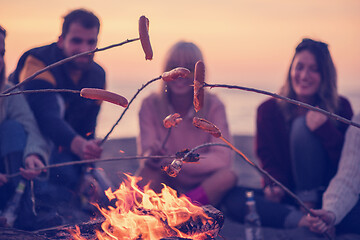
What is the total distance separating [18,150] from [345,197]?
2440mm

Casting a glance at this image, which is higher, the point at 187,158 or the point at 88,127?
the point at 187,158

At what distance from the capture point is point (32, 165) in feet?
10.1

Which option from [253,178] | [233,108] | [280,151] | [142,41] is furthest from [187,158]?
[233,108]

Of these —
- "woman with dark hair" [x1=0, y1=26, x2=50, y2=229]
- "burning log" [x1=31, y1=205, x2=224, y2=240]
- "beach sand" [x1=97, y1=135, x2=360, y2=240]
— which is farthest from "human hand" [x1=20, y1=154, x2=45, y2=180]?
"burning log" [x1=31, y1=205, x2=224, y2=240]

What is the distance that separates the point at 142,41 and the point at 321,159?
231 centimetres

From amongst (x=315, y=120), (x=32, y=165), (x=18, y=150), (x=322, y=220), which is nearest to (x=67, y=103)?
(x=18, y=150)

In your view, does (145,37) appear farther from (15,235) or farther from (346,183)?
(346,183)

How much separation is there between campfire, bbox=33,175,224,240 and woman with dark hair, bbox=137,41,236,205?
1230 millimetres

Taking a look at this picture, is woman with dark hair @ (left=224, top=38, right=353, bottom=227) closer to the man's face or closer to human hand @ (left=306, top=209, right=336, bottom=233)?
human hand @ (left=306, top=209, right=336, bottom=233)

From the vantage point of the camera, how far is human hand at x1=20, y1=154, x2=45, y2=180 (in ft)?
9.65

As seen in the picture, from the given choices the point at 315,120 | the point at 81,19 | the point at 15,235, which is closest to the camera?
the point at 15,235

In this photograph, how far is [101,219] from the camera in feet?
7.34

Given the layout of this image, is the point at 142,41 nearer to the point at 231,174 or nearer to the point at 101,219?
the point at 101,219

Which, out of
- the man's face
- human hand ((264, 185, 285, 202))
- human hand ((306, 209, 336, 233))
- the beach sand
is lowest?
the beach sand
